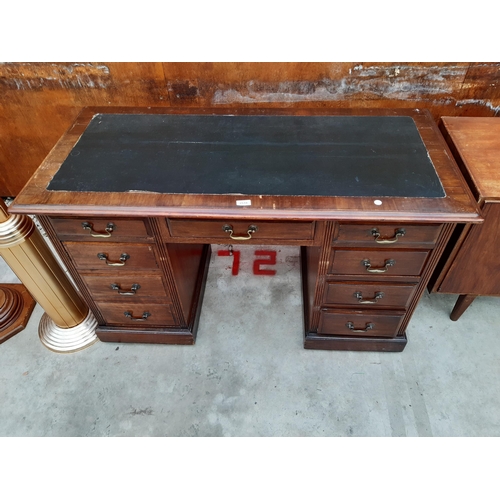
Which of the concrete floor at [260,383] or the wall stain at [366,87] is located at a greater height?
the wall stain at [366,87]

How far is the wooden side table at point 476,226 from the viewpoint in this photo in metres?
1.46

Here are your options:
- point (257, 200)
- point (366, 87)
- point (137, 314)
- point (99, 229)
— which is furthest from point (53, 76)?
point (366, 87)

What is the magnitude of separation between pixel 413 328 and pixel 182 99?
1.63 metres

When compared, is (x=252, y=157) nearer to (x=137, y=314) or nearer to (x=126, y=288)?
(x=126, y=288)

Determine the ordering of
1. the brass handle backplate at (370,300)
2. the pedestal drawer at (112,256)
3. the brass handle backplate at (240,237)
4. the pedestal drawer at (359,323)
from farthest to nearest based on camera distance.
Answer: the pedestal drawer at (359,323) < the brass handle backplate at (370,300) < the pedestal drawer at (112,256) < the brass handle backplate at (240,237)

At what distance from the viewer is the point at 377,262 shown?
4.85ft

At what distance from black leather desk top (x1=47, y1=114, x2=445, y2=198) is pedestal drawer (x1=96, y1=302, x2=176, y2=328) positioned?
62 cm

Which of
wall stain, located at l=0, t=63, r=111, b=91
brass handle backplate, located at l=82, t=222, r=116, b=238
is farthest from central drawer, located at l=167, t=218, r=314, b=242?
wall stain, located at l=0, t=63, r=111, b=91

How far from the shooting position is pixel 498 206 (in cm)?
144

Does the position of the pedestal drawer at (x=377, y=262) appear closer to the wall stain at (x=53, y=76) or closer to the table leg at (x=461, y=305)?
the table leg at (x=461, y=305)

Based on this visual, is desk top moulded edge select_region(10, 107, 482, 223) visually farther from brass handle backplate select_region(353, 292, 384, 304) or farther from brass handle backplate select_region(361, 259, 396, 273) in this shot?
brass handle backplate select_region(353, 292, 384, 304)

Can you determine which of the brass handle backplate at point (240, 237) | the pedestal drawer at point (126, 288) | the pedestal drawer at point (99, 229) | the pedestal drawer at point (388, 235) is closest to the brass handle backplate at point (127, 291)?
the pedestal drawer at point (126, 288)

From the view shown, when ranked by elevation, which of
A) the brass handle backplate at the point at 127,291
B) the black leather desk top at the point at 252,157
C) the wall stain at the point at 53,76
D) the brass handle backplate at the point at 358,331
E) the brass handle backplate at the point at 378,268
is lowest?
the brass handle backplate at the point at 358,331

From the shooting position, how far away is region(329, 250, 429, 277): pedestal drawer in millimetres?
1443
